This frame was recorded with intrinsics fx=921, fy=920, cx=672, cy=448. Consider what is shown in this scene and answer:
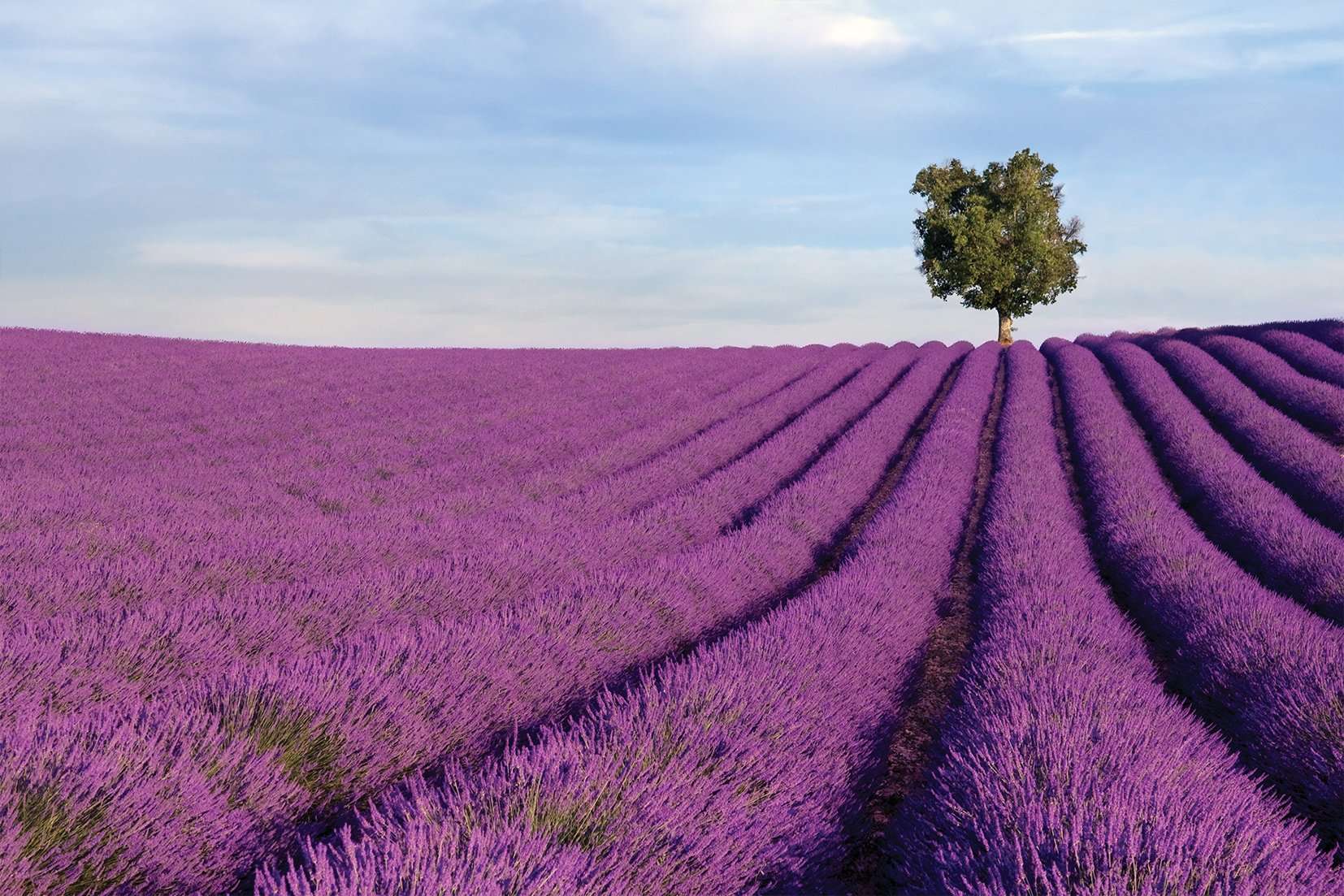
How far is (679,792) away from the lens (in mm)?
2773

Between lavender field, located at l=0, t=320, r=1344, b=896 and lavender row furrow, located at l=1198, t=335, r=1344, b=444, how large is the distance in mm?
2180

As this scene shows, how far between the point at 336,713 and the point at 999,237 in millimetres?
38122

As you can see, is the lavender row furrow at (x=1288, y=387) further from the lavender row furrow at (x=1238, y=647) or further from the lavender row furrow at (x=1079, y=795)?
the lavender row furrow at (x=1079, y=795)

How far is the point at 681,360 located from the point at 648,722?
22.7 meters

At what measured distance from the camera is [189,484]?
8.64 metres

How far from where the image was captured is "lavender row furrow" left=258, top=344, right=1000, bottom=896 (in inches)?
87.2

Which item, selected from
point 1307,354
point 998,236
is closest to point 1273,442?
point 1307,354

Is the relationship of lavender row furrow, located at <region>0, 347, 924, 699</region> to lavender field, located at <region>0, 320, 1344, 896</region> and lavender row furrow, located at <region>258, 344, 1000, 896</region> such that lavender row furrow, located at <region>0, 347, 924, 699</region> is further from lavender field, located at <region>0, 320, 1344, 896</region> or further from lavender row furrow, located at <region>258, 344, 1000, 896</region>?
lavender row furrow, located at <region>258, 344, 1000, 896</region>

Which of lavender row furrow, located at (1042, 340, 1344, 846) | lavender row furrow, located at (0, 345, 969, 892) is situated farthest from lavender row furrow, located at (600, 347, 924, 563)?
lavender row furrow, located at (1042, 340, 1344, 846)

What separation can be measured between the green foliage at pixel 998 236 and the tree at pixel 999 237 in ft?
0.11

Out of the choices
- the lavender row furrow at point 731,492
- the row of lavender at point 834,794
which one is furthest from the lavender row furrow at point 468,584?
the row of lavender at point 834,794

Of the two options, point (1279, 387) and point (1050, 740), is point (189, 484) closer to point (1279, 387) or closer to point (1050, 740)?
point (1050, 740)

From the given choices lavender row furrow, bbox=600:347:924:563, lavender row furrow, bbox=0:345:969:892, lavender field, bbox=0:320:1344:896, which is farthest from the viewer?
lavender row furrow, bbox=600:347:924:563

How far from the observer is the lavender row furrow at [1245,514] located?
22.0ft
